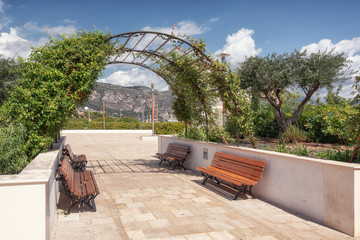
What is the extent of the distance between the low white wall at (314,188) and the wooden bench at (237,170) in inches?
8.0

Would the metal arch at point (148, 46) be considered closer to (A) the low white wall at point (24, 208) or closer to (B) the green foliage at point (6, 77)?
(A) the low white wall at point (24, 208)

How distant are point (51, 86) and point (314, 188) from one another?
5024 millimetres

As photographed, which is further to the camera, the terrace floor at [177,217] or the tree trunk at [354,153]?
the tree trunk at [354,153]

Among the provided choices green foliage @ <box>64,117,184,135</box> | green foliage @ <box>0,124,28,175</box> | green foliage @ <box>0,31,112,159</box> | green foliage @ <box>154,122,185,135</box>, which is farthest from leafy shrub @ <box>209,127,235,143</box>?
green foliage @ <box>154,122,185,135</box>

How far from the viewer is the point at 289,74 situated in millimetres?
11086

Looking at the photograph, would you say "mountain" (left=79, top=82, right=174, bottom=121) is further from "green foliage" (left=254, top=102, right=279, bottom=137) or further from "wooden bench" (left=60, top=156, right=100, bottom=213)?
"wooden bench" (left=60, top=156, right=100, bottom=213)

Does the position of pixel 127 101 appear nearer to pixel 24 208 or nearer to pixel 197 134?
pixel 197 134

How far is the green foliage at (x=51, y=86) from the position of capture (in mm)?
5355

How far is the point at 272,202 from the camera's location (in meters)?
5.20

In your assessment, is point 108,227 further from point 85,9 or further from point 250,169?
point 85,9

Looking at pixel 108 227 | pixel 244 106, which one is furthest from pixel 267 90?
pixel 108 227

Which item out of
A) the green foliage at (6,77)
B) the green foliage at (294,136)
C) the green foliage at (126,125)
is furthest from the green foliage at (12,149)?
the green foliage at (126,125)

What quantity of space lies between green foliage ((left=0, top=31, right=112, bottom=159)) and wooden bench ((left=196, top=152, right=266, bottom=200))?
3331 millimetres

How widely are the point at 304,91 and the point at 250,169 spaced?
7872 mm
